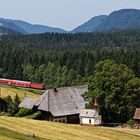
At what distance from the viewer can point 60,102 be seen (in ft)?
297

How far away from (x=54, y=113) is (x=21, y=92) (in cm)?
4101

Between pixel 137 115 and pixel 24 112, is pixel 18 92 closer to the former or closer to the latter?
pixel 24 112

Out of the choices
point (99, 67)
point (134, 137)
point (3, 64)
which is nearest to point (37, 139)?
point (134, 137)

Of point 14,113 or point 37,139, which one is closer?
point 37,139

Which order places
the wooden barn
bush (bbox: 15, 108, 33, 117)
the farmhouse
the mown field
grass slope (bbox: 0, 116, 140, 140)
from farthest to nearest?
the mown field, the wooden barn, bush (bbox: 15, 108, 33, 117), the farmhouse, grass slope (bbox: 0, 116, 140, 140)

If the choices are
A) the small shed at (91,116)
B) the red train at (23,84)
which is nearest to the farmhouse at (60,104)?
the small shed at (91,116)

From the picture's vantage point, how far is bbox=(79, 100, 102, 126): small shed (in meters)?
84.9

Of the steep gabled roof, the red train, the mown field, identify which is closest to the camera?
the steep gabled roof

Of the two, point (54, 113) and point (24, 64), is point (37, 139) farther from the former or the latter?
point (24, 64)

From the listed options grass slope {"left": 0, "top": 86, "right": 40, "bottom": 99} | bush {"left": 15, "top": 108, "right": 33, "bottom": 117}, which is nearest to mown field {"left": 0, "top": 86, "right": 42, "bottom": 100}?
grass slope {"left": 0, "top": 86, "right": 40, "bottom": 99}

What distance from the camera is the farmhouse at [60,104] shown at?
87875 millimetres

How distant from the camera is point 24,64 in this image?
17038 centimetres

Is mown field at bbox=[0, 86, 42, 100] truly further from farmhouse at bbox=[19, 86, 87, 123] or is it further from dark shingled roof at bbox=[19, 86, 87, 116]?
farmhouse at bbox=[19, 86, 87, 123]

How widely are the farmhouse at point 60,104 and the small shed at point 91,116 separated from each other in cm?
295
